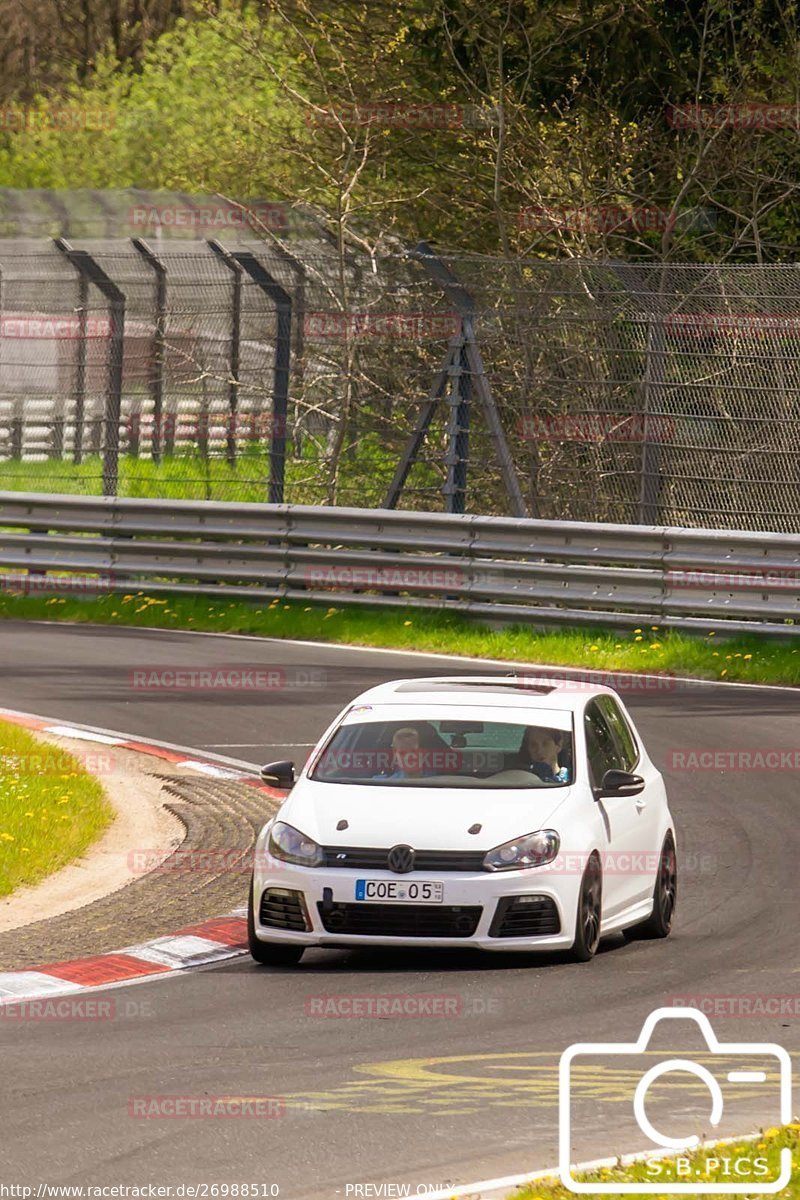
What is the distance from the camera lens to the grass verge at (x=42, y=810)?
12.3m

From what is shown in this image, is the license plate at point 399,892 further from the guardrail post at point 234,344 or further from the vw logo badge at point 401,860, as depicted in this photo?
the guardrail post at point 234,344

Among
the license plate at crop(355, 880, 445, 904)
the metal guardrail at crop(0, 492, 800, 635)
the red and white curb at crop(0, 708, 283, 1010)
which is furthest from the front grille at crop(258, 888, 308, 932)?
the metal guardrail at crop(0, 492, 800, 635)

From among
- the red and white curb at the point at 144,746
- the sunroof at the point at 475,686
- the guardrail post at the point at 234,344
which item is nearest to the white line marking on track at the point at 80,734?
the red and white curb at the point at 144,746

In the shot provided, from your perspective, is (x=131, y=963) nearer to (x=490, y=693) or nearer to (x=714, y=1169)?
(x=490, y=693)

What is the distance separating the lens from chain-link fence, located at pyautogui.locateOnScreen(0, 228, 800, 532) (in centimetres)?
2100

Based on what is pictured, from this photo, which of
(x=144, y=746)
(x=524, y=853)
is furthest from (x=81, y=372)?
(x=524, y=853)

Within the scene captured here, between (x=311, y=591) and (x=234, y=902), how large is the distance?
37.7 feet

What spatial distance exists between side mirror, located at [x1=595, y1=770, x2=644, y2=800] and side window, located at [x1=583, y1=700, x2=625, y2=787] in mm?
116

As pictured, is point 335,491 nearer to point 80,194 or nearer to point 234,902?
point 234,902

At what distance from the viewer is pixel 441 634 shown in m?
21.4

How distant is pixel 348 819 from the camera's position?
33.9 feet

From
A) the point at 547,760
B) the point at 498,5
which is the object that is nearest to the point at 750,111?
the point at 498,5

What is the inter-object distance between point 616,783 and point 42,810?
13.5 ft

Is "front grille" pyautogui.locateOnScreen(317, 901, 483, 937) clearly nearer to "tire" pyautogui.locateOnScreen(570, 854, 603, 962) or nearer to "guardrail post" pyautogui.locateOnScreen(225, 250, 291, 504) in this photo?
"tire" pyautogui.locateOnScreen(570, 854, 603, 962)
